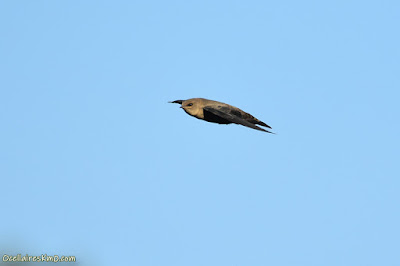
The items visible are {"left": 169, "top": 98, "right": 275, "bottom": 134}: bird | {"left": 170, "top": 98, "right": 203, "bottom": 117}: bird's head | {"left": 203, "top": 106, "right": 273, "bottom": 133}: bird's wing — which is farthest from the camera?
{"left": 170, "top": 98, "right": 203, "bottom": 117}: bird's head

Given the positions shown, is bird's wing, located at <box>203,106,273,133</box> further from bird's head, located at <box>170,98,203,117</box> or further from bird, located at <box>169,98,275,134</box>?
bird's head, located at <box>170,98,203,117</box>

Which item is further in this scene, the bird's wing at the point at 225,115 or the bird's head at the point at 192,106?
the bird's head at the point at 192,106

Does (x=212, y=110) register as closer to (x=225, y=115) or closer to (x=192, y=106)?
(x=225, y=115)

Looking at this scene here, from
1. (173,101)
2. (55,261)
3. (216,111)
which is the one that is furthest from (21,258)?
(216,111)

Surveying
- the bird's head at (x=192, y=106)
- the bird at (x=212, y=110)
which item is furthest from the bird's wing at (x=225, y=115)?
the bird's head at (x=192, y=106)

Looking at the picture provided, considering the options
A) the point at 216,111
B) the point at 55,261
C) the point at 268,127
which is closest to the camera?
the point at 216,111

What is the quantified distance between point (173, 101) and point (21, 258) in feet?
54.9

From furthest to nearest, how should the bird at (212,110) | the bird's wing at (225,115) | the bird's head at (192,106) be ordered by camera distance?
the bird's head at (192,106), the bird at (212,110), the bird's wing at (225,115)

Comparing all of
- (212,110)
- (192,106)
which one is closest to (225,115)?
(212,110)

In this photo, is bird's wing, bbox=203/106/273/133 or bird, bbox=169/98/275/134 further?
bird, bbox=169/98/275/134

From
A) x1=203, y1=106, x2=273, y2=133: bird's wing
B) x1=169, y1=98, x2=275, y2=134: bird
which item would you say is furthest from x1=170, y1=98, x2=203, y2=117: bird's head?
x1=203, y1=106, x2=273, y2=133: bird's wing

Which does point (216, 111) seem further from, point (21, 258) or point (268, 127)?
point (21, 258)

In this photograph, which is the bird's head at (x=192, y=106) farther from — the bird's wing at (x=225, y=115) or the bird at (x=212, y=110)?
the bird's wing at (x=225, y=115)

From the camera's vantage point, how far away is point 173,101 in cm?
4794
